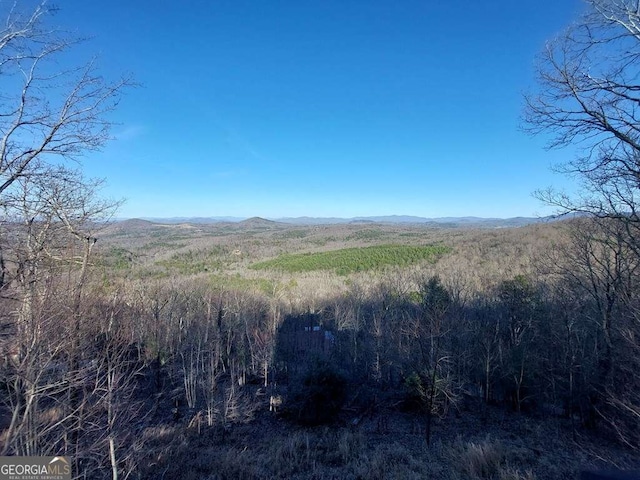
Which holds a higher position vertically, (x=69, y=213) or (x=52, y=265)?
(x=69, y=213)

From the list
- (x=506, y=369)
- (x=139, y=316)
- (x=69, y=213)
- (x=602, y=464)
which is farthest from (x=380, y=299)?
(x=69, y=213)

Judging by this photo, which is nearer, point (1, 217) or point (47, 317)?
point (1, 217)

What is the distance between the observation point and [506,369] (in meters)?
17.6

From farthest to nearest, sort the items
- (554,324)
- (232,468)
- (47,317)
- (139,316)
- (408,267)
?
1. (408,267)
2. (139,316)
3. (554,324)
4. (232,468)
5. (47,317)

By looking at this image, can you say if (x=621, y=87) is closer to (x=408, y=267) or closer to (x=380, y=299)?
(x=380, y=299)

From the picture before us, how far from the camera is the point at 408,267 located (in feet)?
227

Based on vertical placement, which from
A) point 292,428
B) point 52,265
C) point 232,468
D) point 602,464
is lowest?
point 292,428

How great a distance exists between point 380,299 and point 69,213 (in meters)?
35.1

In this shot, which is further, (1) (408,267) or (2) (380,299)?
(1) (408,267)

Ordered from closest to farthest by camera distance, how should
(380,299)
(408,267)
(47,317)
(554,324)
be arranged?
(47,317) → (554,324) → (380,299) → (408,267)

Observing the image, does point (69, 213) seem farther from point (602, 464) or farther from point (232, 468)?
point (602, 464)

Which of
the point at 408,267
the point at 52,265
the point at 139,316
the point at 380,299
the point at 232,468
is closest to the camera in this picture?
the point at 52,265

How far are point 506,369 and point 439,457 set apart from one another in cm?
795

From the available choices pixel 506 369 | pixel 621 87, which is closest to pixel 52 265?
pixel 621 87
